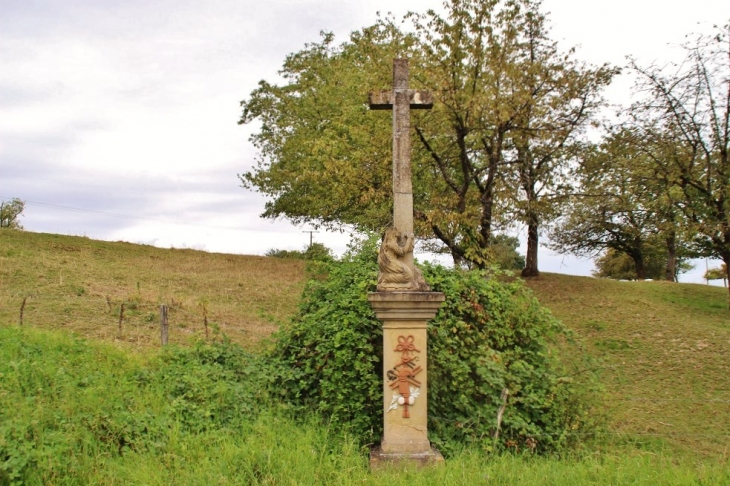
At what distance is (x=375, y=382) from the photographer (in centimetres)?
616

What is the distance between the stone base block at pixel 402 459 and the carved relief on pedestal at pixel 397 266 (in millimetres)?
1572

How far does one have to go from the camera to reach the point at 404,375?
18.2 feet

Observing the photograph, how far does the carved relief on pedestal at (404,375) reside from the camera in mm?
5523

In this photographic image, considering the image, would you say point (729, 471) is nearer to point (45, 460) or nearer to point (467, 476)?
point (467, 476)

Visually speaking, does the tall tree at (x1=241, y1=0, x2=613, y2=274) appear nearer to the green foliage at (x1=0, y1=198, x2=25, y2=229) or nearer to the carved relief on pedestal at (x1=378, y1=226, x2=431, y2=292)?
the carved relief on pedestal at (x1=378, y1=226, x2=431, y2=292)

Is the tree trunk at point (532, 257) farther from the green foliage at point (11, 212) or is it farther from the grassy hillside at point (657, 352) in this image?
the green foliage at point (11, 212)

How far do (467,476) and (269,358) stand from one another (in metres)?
3.41

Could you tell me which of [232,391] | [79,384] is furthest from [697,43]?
[79,384]

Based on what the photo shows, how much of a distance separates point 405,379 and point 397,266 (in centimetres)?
112

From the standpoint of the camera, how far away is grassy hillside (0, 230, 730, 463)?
9297 millimetres

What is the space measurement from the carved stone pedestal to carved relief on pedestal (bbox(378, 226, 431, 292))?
208mm

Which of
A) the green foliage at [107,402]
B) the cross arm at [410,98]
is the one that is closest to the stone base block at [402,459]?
the green foliage at [107,402]

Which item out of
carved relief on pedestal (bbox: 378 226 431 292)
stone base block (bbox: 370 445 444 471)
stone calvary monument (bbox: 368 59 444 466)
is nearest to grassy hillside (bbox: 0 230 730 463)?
stone base block (bbox: 370 445 444 471)

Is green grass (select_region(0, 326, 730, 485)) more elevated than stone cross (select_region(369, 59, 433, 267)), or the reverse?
stone cross (select_region(369, 59, 433, 267))
